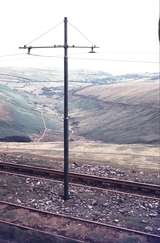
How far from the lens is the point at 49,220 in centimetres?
1848

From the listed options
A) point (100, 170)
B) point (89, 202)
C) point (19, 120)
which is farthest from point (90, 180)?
point (19, 120)

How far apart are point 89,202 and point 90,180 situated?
2.48 metres

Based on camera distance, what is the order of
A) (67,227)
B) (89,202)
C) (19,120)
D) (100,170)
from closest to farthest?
1. (67,227)
2. (89,202)
3. (100,170)
4. (19,120)

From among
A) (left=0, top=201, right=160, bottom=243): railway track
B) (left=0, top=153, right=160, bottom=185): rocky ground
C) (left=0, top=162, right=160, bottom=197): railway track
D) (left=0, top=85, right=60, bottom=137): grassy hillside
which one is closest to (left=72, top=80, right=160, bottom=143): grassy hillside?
(left=0, top=85, right=60, bottom=137): grassy hillside

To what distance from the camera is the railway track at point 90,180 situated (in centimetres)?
2120

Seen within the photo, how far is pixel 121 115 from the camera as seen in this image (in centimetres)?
6188

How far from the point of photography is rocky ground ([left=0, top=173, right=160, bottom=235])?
18.4 metres

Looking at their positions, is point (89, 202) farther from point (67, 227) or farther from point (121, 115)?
point (121, 115)

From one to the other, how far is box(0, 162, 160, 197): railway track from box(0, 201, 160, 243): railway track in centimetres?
401

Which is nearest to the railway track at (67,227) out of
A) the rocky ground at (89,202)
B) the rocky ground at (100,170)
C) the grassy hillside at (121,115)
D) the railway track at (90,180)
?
the rocky ground at (89,202)

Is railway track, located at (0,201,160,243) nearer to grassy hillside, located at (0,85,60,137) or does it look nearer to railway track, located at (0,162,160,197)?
railway track, located at (0,162,160,197)

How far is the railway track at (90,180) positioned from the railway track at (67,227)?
4.01 meters

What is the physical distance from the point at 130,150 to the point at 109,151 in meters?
2.01

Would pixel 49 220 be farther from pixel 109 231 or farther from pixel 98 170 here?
pixel 98 170
